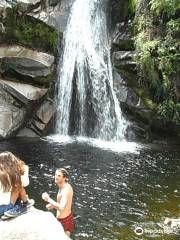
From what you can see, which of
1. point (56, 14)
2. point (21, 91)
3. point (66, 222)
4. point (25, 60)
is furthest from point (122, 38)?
point (66, 222)

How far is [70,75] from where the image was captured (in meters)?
25.2

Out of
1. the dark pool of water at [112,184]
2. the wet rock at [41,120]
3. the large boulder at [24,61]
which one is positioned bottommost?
the dark pool of water at [112,184]

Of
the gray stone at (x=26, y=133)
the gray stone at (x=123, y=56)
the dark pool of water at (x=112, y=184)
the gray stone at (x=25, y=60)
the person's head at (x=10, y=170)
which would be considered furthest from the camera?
the gray stone at (x=123, y=56)

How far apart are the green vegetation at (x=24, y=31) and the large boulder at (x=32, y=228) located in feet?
53.8

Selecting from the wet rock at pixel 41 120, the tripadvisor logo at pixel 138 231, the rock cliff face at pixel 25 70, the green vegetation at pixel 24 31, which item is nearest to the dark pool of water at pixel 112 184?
the tripadvisor logo at pixel 138 231

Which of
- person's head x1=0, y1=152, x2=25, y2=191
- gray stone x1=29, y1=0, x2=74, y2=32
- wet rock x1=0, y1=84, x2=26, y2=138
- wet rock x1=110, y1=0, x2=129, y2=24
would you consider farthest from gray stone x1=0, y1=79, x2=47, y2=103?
person's head x1=0, y1=152, x2=25, y2=191

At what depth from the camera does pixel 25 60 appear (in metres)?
22.5

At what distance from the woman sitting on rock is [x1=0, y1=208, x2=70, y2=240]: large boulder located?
6.9 inches

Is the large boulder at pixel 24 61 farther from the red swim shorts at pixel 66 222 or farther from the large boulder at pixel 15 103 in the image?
the red swim shorts at pixel 66 222

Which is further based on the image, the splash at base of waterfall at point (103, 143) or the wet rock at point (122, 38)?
the wet rock at point (122, 38)

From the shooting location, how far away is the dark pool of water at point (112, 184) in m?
12.6

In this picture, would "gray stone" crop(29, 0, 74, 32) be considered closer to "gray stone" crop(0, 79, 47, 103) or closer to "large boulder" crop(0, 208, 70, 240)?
"gray stone" crop(0, 79, 47, 103)

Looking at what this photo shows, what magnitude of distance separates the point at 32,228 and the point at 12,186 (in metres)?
0.75

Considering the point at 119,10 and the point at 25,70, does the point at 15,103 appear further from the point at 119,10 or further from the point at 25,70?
the point at 119,10
